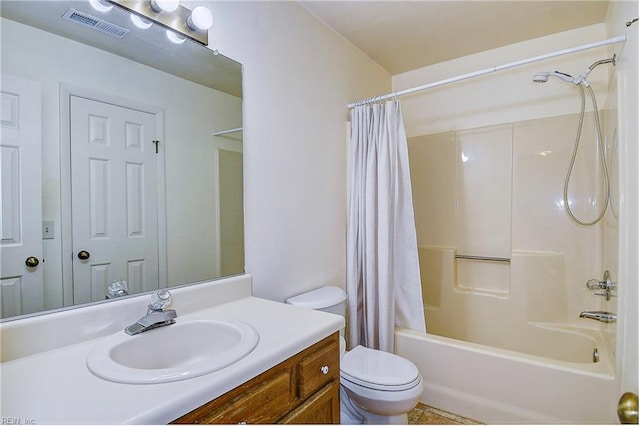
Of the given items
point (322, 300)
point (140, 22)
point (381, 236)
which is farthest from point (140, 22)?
point (381, 236)

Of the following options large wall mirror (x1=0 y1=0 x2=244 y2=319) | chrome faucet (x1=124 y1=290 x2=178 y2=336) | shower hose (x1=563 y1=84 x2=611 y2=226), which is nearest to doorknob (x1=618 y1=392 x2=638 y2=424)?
chrome faucet (x1=124 y1=290 x2=178 y2=336)

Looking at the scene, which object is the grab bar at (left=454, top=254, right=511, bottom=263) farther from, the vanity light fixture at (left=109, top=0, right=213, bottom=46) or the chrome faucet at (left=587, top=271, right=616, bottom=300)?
the vanity light fixture at (left=109, top=0, right=213, bottom=46)

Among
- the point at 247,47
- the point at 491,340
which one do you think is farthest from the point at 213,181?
the point at 491,340

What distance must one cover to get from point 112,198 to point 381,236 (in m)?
1.45

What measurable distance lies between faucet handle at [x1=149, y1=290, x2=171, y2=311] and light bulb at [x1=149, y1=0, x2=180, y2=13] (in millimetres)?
1069

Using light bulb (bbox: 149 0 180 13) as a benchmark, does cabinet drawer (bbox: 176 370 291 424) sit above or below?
below

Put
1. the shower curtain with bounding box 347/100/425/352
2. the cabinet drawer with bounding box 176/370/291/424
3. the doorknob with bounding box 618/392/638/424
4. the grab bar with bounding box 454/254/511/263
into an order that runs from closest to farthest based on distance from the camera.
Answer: the doorknob with bounding box 618/392/638/424 → the cabinet drawer with bounding box 176/370/291/424 → the shower curtain with bounding box 347/100/425/352 → the grab bar with bounding box 454/254/511/263

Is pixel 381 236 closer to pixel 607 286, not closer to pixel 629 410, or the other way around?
pixel 607 286

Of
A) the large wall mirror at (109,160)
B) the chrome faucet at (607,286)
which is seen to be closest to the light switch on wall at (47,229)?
the large wall mirror at (109,160)

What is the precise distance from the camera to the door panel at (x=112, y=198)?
3.52 ft

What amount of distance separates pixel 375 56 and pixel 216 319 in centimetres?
228

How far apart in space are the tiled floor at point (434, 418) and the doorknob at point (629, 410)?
54.5 inches

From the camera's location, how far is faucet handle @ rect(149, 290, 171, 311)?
116 centimetres

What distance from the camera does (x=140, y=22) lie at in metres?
1.23
